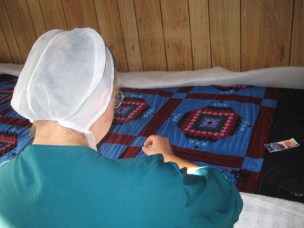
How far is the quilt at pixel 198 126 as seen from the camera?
3.94ft

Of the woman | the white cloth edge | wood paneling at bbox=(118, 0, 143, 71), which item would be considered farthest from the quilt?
the woman

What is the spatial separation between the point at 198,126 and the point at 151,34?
81 centimetres

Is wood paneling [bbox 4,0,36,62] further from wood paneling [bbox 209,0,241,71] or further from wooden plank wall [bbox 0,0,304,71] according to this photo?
wood paneling [bbox 209,0,241,71]

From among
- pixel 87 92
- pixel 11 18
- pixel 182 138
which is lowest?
pixel 182 138

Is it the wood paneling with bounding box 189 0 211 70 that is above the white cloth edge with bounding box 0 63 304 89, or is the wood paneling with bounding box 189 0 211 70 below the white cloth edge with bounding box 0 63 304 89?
above

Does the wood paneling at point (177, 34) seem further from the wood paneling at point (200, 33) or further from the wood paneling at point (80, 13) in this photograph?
the wood paneling at point (80, 13)

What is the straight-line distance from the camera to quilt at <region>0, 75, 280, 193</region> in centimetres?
120

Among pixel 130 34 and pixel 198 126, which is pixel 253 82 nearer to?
pixel 198 126

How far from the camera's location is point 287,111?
1.41 meters

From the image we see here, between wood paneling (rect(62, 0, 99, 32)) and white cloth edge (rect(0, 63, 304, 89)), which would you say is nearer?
white cloth edge (rect(0, 63, 304, 89))

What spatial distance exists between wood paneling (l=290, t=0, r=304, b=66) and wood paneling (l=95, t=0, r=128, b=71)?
3.35 ft

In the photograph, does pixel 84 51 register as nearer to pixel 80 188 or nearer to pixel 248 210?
pixel 80 188

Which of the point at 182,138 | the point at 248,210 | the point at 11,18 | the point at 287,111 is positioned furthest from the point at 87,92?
the point at 11,18

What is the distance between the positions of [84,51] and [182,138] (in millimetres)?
781
